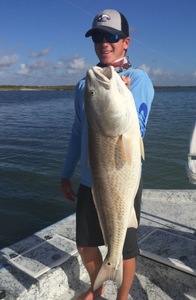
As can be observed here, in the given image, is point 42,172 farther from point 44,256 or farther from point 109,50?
point 109,50

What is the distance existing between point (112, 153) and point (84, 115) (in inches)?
23.5

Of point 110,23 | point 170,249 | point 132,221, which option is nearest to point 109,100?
point 110,23

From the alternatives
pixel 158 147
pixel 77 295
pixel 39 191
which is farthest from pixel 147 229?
pixel 158 147

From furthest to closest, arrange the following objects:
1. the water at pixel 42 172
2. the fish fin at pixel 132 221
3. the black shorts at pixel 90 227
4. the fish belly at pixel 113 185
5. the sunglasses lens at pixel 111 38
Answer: the water at pixel 42 172
the black shorts at pixel 90 227
the sunglasses lens at pixel 111 38
the fish fin at pixel 132 221
the fish belly at pixel 113 185

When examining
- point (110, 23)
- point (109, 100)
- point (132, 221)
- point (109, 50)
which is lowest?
point (132, 221)

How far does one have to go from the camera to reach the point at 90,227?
256 cm

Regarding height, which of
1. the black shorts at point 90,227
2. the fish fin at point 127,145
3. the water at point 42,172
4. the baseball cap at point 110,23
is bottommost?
the water at point 42,172

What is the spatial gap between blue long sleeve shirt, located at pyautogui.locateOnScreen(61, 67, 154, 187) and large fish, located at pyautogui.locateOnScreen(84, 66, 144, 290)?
0.32 m

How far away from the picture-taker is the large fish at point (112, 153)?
78.5 inches

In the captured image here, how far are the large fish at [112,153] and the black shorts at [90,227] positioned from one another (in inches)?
8.9

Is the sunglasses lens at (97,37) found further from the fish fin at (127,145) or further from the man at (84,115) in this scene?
the fish fin at (127,145)

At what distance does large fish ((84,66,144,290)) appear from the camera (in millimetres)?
1994

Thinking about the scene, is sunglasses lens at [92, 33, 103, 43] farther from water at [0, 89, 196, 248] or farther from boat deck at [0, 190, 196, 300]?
water at [0, 89, 196, 248]

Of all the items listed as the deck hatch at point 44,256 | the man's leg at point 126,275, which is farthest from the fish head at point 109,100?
the deck hatch at point 44,256
